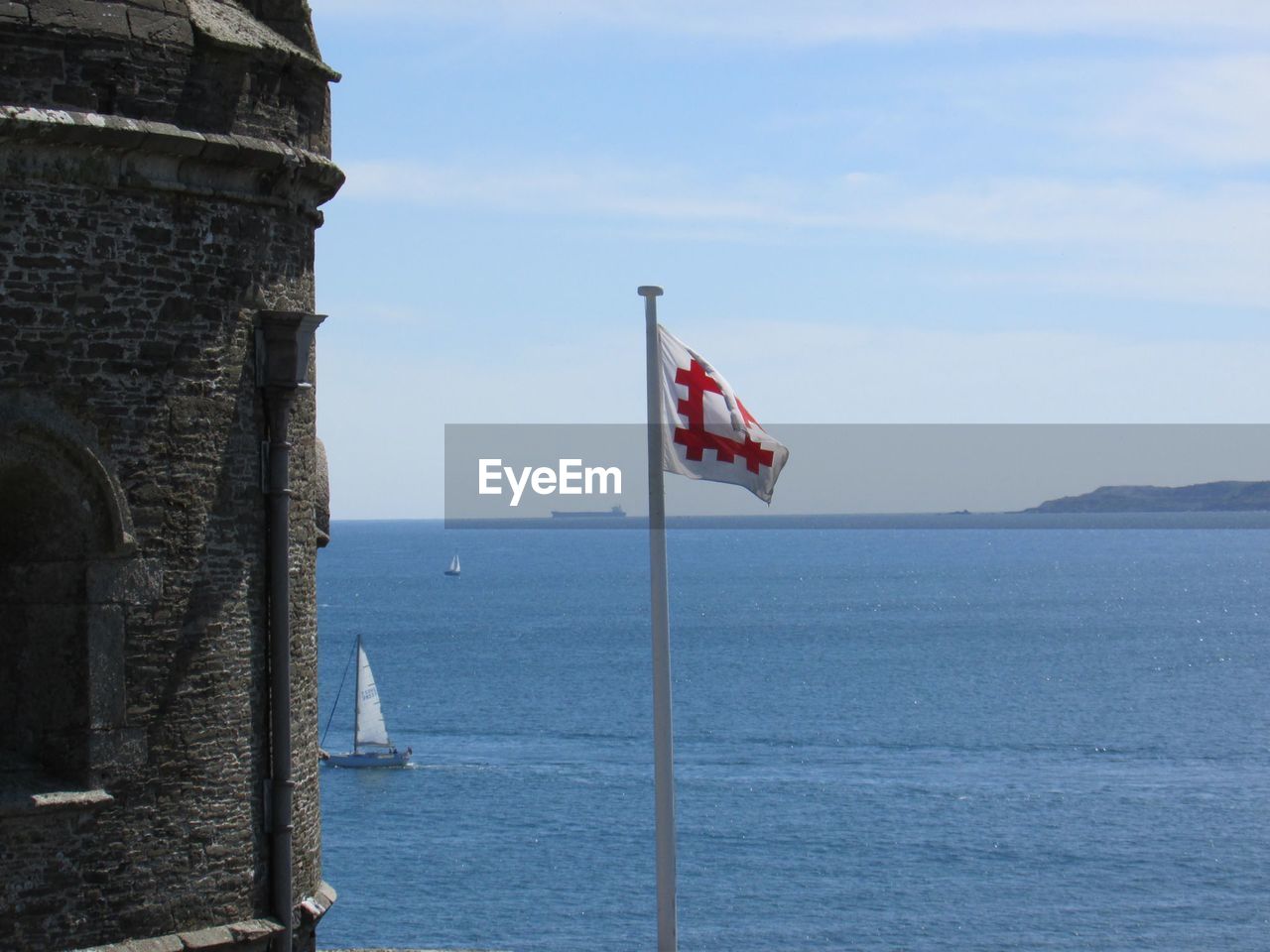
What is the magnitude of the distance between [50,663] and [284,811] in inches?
66.4

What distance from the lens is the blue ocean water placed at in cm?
4719

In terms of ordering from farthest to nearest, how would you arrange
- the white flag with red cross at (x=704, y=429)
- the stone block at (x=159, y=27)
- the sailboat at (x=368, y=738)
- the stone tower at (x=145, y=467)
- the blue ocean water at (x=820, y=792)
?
1. the sailboat at (x=368, y=738)
2. the blue ocean water at (x=820, y=792)
3. the white flag with red cross at (x=704, y=429)
4. the stone block at (x=159, y=27)
5. the stone tower at (x=145, y=467)

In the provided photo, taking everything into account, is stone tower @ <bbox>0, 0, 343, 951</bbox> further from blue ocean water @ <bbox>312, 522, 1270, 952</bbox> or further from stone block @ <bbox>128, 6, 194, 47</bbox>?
blue ocean water @ <bbox>312, 522, 1270, 952</bbox>

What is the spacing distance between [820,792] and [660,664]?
53410mm

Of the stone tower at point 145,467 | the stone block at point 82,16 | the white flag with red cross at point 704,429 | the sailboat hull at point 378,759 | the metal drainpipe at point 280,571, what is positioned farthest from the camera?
the sailboat hull at point 378,759

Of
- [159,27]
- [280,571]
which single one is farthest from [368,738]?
[159,27]

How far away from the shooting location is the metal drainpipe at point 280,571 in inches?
404

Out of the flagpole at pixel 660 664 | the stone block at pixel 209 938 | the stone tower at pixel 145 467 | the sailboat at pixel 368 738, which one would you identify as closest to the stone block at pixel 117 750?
the stone tower at pixel 145 467

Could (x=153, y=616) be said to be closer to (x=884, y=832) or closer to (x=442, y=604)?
(x=884, y=832)

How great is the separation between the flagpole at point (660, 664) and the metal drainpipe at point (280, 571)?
2.22 m

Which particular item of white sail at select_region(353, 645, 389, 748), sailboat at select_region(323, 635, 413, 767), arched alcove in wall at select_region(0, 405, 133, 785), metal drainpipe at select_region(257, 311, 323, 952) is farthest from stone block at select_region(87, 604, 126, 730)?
white sail at select_region(353, 645, 389, 748)

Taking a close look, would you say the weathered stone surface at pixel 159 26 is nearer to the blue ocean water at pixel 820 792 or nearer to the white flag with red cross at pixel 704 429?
the white flag with red cross at pixel 704 429

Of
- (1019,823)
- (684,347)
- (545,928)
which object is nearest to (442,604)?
(1019,823)

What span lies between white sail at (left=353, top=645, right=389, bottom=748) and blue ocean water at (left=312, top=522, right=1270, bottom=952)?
7.57ft
